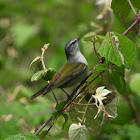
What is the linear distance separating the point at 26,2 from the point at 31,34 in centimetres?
85

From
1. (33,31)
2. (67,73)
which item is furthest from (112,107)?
(33,31)

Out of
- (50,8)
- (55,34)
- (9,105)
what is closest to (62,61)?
(55,34)

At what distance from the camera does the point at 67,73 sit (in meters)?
1.86

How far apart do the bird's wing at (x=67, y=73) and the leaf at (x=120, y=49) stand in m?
0.32

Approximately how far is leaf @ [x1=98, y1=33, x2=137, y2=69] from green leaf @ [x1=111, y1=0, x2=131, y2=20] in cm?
24

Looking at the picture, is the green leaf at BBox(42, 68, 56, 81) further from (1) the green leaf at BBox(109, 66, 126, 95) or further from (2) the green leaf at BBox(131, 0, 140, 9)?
(2) the green leaf at BBox(131, 0, 140, 9)

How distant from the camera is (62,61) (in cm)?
593

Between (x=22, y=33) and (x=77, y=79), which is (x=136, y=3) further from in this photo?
(x=22, y=33)

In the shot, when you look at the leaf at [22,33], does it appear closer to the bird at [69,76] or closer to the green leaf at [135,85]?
the green leaf at [135,85]

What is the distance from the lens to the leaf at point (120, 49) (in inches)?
59.8

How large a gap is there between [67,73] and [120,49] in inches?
17.2

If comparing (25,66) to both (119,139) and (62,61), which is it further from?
(119,139)

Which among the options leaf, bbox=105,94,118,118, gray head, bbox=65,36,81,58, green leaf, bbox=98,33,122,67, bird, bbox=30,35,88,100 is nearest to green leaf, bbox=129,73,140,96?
gray head, bbox=65,36,81,58

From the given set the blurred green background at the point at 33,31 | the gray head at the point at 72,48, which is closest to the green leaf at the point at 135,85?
the gray head at the point at 72,48
